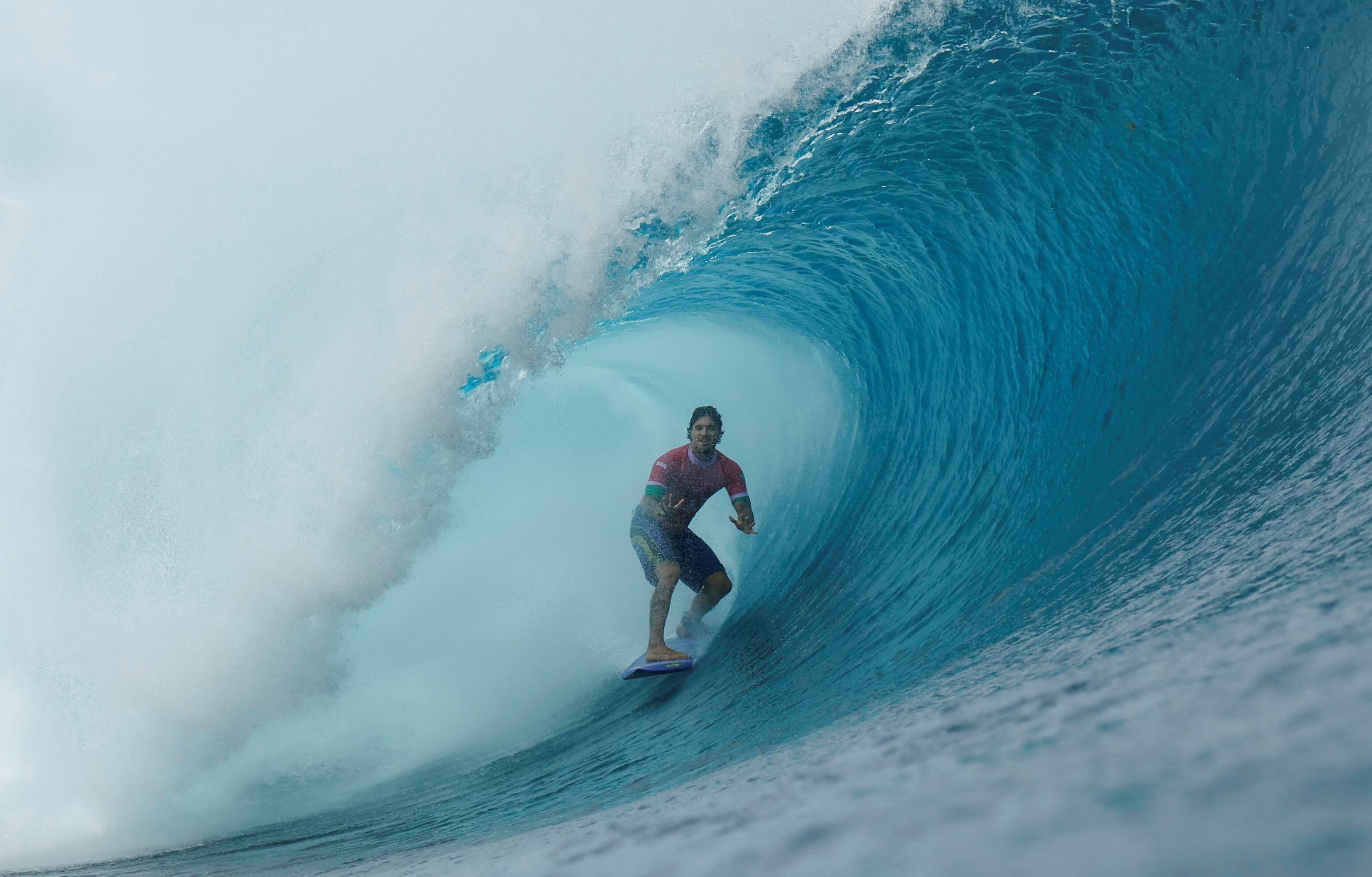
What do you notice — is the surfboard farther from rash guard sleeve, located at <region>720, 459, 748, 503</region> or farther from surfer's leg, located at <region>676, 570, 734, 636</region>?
rash guard sleeve, located at <region>720, 459, 748, 503</region>

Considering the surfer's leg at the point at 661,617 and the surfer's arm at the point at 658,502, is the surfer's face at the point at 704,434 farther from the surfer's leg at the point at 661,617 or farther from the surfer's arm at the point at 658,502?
the surfer's leg at the point at 661,617

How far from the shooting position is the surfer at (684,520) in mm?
4594

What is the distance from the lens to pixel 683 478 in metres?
4.83

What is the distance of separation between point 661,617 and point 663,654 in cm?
20

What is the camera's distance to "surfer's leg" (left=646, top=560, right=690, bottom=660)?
455 cm

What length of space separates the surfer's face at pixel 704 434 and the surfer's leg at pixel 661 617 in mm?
722

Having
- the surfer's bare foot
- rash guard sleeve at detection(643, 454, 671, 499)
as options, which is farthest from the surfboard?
rash guard sleeve at detection(643, 454, 671, 499)

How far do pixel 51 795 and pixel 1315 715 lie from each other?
6.33m

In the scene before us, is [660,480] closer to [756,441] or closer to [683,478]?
[683,478]

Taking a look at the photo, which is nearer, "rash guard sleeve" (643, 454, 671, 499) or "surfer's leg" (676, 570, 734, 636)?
"rash guard sleeve" (643, 454, 671, 499)

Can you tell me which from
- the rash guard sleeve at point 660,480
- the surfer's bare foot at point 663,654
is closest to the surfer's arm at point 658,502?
the rash guard sleeve at point 660,480

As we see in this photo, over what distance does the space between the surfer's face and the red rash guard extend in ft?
0.40

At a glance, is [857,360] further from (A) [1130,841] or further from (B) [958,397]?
(A) [1130,841]

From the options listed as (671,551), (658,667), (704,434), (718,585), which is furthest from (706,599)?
(704,434)
